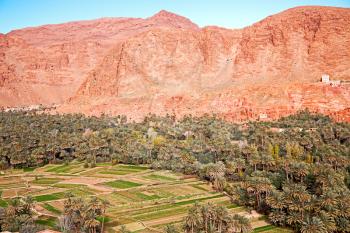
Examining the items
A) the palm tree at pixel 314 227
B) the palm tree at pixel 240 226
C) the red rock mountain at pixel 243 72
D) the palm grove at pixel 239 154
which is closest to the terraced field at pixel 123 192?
the palm grove at pixel 239 154

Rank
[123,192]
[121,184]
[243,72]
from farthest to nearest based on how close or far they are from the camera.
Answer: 1. [243,72]
2. [121,184]
3. [123,192]

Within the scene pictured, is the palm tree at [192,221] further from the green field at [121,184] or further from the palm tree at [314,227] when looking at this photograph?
the green field at [121,184]

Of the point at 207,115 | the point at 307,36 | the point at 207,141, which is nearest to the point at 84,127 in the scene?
the point at 207,115

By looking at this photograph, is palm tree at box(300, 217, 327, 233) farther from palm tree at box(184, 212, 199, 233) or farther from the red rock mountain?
the red rock mountain

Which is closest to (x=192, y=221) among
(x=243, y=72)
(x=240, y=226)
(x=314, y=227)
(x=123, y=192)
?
(x=240, y=226)

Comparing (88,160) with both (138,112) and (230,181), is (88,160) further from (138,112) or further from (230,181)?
(138,112)

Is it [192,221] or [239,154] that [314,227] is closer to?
[192,221]

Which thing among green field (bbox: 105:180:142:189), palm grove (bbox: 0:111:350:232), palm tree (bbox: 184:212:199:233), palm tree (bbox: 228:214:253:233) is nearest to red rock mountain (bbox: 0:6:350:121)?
palm grove (bbox: 0:111:350:232)
